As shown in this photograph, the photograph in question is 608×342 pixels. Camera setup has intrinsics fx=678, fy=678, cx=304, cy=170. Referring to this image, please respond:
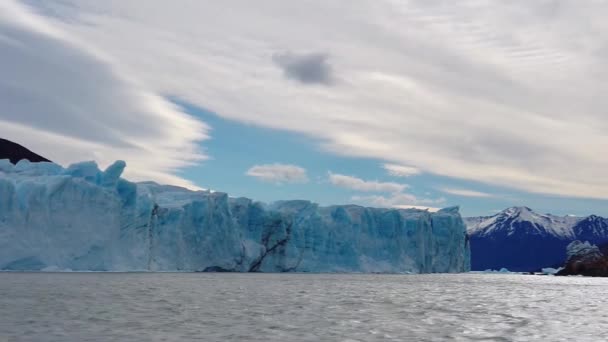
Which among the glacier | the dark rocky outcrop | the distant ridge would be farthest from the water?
the dark rocky outcrop

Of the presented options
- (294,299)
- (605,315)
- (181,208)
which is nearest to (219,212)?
(181,208)

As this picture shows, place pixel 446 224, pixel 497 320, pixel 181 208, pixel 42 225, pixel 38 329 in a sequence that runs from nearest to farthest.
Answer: pixel 38 329, pixel 497 320, pixel 42 225, pixel 181 208, pixel 446 224

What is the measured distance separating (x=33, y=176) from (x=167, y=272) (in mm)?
12964

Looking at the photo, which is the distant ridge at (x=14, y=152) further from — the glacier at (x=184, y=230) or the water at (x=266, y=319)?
the water at (x=266, y=319)

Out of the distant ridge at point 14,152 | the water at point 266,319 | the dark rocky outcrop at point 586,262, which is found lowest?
the water at point 266,319

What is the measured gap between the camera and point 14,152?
100m

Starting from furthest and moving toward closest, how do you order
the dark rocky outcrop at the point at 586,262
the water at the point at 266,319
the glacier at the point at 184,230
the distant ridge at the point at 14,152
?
the dark rocky outcrop at the point at 586,262
the distant ridge at the point at 14,152
the glacier at the point at 184,230
the water at the point at 266,319

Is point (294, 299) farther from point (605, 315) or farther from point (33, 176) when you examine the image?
point (33, 176)

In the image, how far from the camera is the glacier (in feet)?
151

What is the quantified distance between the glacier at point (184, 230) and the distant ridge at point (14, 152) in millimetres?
44544

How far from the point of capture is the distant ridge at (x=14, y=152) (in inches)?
3861

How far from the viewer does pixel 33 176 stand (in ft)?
168

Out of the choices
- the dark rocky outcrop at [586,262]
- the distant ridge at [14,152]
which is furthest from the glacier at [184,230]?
the distant ridge at [14,152]

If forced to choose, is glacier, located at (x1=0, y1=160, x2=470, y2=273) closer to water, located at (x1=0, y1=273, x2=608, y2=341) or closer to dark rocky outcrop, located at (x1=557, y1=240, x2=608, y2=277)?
water, located at (x1=0, y1=273, x2=608, y2=341)
